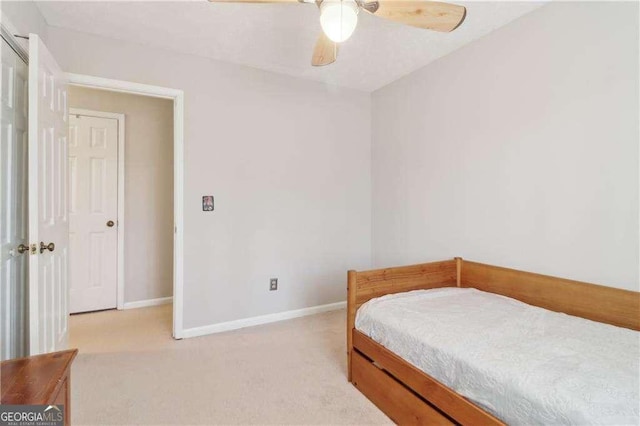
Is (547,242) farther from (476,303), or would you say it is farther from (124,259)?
(124,259)

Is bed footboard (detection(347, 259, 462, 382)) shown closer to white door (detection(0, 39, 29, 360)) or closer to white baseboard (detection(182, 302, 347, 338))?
white baseboard (detection(182, 302, 347, 338))

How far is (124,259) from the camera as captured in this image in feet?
11.5

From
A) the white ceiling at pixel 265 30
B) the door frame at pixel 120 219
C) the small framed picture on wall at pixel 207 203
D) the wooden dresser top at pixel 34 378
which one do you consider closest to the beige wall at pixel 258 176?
the small framed picture on wall at pixel 207 203

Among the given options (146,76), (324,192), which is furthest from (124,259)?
(324,192)

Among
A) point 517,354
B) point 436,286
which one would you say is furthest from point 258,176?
point 517,354

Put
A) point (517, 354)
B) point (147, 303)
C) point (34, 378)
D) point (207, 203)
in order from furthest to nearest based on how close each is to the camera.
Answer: point (147, 303), point (207, 203), point (517, 354), point (34, 378)

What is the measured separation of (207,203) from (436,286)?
6.52ft

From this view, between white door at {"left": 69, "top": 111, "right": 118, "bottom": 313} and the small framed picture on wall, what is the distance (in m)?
1.34

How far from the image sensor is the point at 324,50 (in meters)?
1.92

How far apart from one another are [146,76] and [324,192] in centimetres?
188

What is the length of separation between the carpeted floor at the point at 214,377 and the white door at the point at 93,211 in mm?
434

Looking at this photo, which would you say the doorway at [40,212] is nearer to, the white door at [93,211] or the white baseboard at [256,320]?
the white baseboard at [256,320]

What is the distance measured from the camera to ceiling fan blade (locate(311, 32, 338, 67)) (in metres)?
1.84

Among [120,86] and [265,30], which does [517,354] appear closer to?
[265,30]
